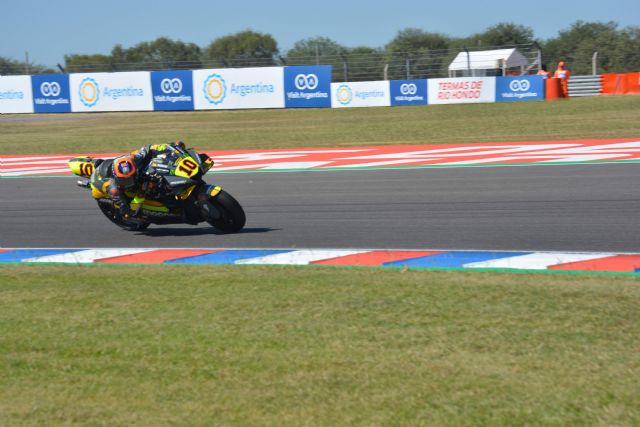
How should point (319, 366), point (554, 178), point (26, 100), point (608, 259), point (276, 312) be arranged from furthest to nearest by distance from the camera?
point (26, 100)
point (554, 178)
point (608, 259)
point (276, 312)
point (319, 366)

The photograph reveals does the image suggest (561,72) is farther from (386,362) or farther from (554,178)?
(386,362)

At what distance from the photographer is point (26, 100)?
1347 inches

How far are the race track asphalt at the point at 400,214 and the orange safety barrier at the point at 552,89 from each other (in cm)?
1768

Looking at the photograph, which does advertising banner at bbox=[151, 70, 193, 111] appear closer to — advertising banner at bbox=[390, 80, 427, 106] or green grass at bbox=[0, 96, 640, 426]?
advertising banner at bbox=[390, 80, 427, 106]

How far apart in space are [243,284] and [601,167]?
28.3 ft

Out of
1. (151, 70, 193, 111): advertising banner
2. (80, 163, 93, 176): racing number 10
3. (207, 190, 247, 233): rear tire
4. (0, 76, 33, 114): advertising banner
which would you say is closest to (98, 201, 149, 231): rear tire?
(80, 163, 93, 176): racing number 10

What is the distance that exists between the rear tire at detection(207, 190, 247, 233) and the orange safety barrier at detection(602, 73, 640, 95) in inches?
1000

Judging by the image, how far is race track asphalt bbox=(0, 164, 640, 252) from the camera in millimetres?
8656

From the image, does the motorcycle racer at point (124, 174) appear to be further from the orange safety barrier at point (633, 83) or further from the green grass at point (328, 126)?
the orange safety barrier at point (633, 83)

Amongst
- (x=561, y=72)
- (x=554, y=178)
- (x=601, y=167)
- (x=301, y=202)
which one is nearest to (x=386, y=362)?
(x=301, y=202)

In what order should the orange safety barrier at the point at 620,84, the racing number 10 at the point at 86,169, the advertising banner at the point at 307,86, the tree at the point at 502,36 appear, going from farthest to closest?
1. the tree at the point at 502,36
2. the advertising banner at the point at 307,86
3. the orange safety barrier at the point at 620,84
4. the racing number 10 at the point at 86,169

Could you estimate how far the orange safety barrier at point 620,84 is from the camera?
31.3 meters

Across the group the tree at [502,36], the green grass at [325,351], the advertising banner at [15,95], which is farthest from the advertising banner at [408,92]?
the tree at [502,36]

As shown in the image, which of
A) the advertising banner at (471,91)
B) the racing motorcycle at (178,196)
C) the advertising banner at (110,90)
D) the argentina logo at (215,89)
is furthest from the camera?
the advertising banner at (110,90)
